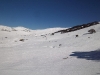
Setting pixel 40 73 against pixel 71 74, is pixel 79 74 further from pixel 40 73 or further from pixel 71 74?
pixel 40 73

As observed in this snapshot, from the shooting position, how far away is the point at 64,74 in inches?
412

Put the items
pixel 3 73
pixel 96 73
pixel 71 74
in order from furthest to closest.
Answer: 1. pixel 3 73
2. pixel 71 74
3. pixel 96 73

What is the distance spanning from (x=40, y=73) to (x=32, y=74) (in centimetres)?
70

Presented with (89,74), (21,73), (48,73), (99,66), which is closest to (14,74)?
(21,73)

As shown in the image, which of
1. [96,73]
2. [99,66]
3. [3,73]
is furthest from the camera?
[3,73]

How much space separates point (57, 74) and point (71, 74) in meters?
1.15

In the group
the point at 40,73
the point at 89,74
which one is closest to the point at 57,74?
the point at 40,73

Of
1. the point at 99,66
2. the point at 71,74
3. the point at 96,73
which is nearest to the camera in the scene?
the point at 96,73

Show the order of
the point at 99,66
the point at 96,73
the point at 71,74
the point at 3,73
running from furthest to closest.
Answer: the point at 3,73 < the point at 99,66 < the point at 71,74 < the point at 96,73

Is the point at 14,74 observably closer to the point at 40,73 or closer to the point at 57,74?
the point at 40,73

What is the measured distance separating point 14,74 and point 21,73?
61 centimetres

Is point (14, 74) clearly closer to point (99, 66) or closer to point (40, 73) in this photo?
point (40, 73)

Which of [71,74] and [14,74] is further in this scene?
[14,74]

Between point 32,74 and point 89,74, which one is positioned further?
point 32,74
